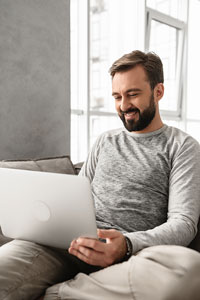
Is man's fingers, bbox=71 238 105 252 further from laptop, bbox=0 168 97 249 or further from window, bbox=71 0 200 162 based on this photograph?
window, bbox=71 0 200 162

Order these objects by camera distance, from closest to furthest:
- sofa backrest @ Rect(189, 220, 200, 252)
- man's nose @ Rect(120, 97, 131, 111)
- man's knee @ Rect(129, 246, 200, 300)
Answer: man's knee @ Rect(129, 246, 200, 300) < sofa backrest @ Rect(189, 220, 200, 252) < man's nose @ Rect(120, 97, 131, 111)

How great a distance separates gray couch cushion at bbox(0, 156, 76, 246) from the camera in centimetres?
160

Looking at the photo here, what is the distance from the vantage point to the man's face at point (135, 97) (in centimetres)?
142

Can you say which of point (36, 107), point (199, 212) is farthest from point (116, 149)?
point (36, 107)

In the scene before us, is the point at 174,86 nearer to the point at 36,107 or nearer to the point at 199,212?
the point at 36,107

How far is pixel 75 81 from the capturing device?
2.77 m

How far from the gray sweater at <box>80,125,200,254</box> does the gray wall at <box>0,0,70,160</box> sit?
2.52 feet

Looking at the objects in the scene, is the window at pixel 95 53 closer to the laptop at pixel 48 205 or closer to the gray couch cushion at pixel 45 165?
the gray couch cushion at pixel 45 165

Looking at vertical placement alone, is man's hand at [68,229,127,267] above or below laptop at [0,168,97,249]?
below

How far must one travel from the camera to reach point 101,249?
0.95 m

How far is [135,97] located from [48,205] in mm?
700

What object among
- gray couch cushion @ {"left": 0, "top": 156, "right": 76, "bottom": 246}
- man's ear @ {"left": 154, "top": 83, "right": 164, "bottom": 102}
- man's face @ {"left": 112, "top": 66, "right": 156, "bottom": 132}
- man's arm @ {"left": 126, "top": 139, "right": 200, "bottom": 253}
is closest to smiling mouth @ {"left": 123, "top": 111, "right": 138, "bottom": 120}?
man's face @ {"left": 112, "top": 66, "right": 156, "bottom": 132}

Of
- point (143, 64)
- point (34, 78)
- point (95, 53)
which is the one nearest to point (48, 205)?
point (143, 64)

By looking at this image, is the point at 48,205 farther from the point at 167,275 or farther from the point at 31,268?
the point at 167,275
